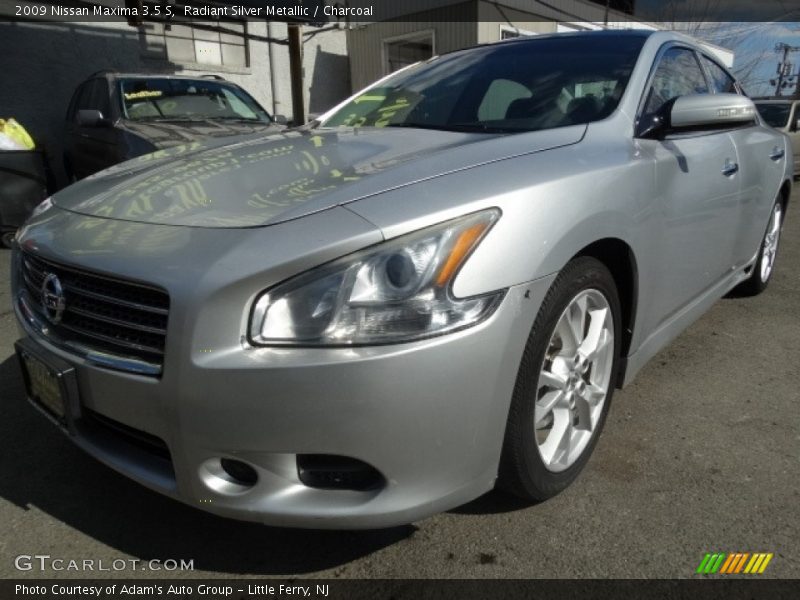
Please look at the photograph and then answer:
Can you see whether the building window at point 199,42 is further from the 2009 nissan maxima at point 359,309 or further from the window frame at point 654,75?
the 2009 nissan maxima at point 359,309

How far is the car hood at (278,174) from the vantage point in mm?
1637

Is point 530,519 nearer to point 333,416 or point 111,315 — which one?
point 333,416

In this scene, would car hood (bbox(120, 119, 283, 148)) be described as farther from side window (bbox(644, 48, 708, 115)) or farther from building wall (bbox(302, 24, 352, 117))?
building wall (bbox(302, 24, 352, 117))

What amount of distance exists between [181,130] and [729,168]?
4.33 meters

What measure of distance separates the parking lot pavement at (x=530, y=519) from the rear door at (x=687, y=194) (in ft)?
1.71

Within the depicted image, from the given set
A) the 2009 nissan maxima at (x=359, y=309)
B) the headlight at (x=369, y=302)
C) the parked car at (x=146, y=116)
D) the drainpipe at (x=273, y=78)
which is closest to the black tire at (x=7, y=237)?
the parked car at (x=146, y=116)

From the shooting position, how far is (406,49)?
13.9 metres

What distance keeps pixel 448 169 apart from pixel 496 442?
739 mm

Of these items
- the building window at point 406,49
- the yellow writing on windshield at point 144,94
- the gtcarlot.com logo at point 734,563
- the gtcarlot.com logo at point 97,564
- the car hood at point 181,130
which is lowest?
the gtcarlot.com logo at point 734,563

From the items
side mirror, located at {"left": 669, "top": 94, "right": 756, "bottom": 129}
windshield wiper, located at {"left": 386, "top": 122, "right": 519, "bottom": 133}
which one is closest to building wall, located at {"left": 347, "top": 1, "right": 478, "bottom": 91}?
windshield wiper, located at {"left": 386, "top": 122, "right": 519, "bottom": 133}

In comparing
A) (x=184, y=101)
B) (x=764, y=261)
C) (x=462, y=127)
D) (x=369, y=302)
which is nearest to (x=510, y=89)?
(x=462, y=127)

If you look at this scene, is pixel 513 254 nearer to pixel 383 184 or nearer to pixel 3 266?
pixel 383 184

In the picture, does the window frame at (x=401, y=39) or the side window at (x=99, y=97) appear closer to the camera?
the side window at (x=99, y=97)

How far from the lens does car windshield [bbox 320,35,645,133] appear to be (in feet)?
7.77
